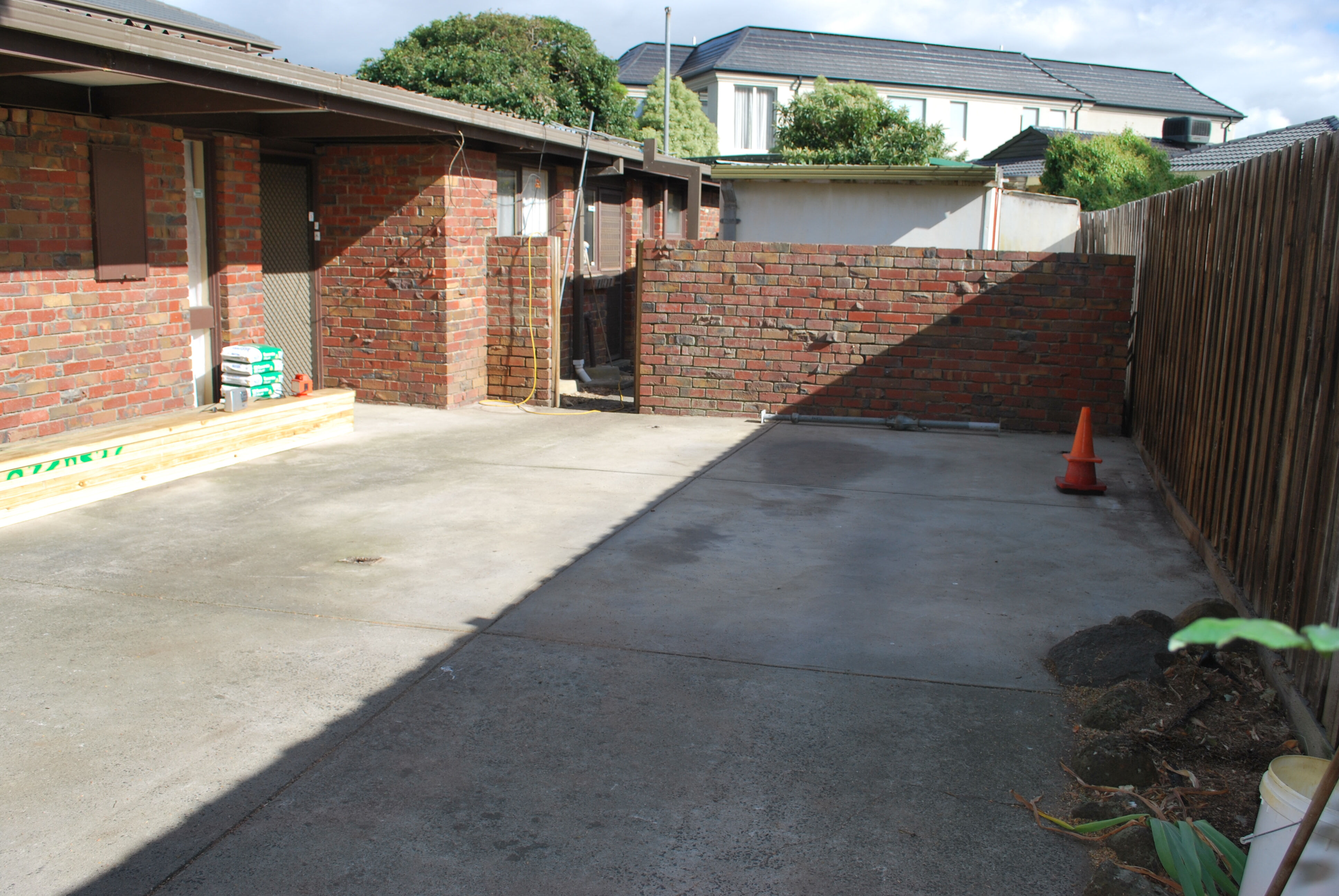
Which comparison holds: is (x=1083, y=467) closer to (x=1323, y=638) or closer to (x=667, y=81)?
(x=1323, y=638)

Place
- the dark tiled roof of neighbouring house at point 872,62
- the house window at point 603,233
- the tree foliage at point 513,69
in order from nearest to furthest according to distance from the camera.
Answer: the house window at point 603,233
the tree foliage at point 513,69
the dark tiled roof of neighbouring house at point 872,62

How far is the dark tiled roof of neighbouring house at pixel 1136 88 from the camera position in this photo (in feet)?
186

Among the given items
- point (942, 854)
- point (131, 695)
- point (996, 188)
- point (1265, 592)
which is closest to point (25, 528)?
point (131, 695)

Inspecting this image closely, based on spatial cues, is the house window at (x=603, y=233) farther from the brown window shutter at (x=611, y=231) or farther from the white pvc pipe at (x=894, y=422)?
the white pvc pipe at (x=894, y=422)

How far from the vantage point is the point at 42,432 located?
768 centimetres

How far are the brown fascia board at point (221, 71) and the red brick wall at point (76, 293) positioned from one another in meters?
1.07

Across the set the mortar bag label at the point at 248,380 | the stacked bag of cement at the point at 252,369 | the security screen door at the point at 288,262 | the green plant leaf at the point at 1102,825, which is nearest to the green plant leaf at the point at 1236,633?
the green plant leaf at the point at 1102,825

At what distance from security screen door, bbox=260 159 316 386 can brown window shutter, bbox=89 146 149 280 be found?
235 cm

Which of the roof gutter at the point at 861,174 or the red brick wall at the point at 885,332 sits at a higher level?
the roof gutter at the point at 861,174

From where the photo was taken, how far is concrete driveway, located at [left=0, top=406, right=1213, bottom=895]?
3.08 meters

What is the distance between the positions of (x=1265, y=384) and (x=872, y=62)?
5196 centimetres

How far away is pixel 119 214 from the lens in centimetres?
823

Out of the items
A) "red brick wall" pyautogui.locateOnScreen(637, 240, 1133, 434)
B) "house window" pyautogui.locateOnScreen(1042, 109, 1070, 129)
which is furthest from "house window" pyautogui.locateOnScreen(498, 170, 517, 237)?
"house window" pyautogui.locateOnScreen(1042, 109, 1070, 129)

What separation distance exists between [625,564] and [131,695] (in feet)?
8.34
